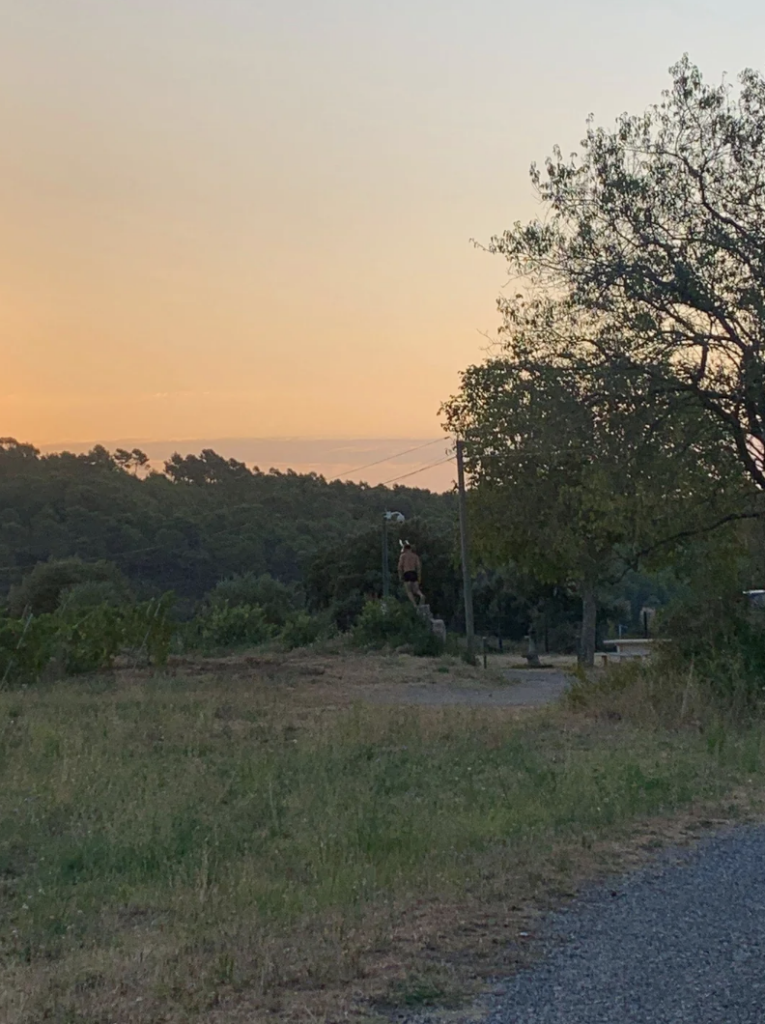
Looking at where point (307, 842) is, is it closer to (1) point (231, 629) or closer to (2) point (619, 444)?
(2) point (619, 444)

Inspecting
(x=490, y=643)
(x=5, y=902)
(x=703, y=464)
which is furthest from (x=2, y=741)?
(x=490, y=643)

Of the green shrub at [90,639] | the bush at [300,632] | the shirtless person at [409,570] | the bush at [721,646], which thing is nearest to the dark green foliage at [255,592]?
the bush at [300,632]

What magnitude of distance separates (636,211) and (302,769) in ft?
24.6

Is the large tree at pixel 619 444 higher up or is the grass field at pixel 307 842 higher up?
the large tree at pixel 619 444

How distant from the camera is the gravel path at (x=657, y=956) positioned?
4746 millimetres

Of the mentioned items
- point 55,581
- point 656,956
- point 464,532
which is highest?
point 464,532

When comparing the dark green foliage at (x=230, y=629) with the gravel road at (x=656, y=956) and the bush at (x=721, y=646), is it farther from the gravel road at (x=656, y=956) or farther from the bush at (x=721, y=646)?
the gravel road at (x=656, y=956)

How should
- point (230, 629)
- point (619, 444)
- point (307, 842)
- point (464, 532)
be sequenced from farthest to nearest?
point (230, 629), point (464, 532), point (619, 444), point (307, 842)

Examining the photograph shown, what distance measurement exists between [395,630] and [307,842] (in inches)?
694

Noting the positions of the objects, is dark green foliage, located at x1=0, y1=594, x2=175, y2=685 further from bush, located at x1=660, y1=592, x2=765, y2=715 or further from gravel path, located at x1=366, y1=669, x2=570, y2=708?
bush, located at x1=660, y1=592, x2=765, y2=715

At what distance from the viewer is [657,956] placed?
5.46m

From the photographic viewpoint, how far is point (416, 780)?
33.8 feet

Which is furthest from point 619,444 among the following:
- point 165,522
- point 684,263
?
point 165,522

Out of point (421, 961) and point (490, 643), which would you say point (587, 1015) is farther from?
point (490, 643)
